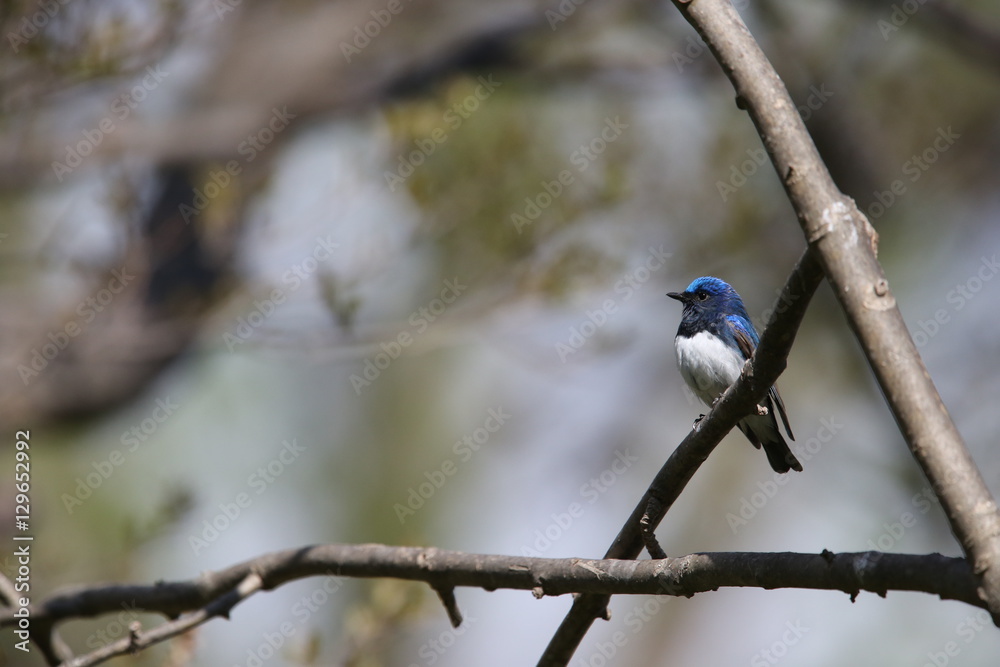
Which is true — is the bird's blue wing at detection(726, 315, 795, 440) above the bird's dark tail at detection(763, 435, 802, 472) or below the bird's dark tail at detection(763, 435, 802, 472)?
above

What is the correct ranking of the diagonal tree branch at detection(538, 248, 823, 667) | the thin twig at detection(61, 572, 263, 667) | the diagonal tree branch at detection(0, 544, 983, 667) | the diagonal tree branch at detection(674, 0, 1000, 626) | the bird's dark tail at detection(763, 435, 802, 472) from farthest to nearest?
the bird's dark tail at detection(763, 435, 802, 472)
the thin twig at detection(61, 572, 263, 667)
the diagonal tree branch at detection(538, 248, 823, 667)
the diagonal tree branch at detection(0, 544, 983, 667)
the diagonal tree branch at detection(674, 0, 1000, 626)

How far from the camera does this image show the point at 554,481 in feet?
29.3

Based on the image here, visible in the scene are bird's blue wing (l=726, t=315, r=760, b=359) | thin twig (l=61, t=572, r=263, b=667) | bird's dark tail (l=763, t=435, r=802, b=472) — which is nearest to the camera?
thin twig (l=61, t=572, r=263, b=667)

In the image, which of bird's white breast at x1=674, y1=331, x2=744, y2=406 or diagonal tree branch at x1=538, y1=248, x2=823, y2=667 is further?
bird's white breast at x1=674, y1=331, x2=744, y2=406

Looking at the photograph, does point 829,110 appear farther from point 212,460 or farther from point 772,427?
point 212,460

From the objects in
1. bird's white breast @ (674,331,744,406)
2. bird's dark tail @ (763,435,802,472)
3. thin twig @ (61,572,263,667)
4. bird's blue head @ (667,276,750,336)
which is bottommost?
thin twig @ (61,572,263,667)

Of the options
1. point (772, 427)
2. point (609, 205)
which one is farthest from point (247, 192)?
point (772, 427)

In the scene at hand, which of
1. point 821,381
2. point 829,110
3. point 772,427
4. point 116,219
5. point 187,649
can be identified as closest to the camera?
point 187,649

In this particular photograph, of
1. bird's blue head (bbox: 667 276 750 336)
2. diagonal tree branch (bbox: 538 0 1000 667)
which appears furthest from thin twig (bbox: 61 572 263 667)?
bird's blue head (bbox: 667 276 750 336)

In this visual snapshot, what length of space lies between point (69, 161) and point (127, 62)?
1.33 metres

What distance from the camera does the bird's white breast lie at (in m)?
3.94

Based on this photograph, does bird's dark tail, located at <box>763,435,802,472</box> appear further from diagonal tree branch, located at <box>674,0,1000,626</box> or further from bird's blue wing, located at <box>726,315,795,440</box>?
diagonal tree branch, located at <box>674,0,1000,626</box>

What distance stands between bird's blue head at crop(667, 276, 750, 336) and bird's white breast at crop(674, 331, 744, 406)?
10cm

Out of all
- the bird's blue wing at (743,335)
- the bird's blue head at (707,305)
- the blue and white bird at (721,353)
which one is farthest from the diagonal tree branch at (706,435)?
the bird's blue head at (707,305)
